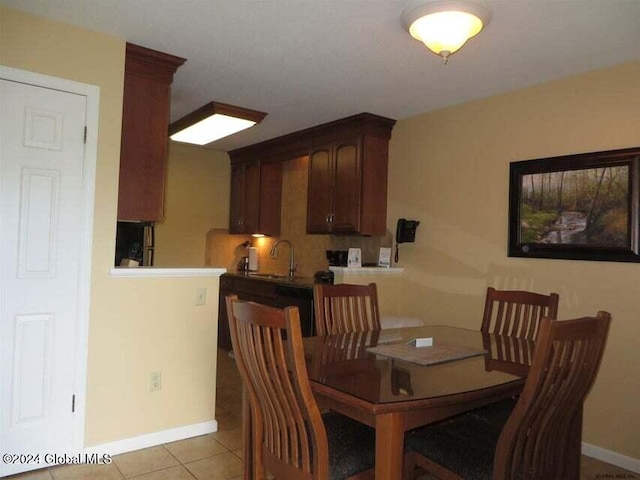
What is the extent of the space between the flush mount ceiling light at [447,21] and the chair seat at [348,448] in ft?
5.65

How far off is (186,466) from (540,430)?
1858 mm

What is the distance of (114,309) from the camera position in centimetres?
270

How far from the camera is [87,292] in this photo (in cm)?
260

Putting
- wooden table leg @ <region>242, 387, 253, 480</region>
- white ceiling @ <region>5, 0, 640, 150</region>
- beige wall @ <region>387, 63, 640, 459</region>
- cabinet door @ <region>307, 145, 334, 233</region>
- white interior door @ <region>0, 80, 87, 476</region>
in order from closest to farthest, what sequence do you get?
1. wooden table leg @ <region>242, 387, 253, 480</region>
2. white ceiling @ <region>5, 0, 640, 150</region>
3. white interior door @ <region>0, 80, 87, 476</region>
4. beige wall @ <region>387, 63, 640, 459</region>
5. cabinet door @ <region>307, 145, 334, 233</region>

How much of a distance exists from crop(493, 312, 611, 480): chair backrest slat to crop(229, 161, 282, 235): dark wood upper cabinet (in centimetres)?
418

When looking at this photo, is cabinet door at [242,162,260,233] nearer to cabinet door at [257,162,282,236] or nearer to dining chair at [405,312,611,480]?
cabinet door at [257,162,282,236]

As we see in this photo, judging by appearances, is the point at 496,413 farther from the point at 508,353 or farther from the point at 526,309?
the point at 526,309

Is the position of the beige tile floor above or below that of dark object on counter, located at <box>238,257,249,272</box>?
below

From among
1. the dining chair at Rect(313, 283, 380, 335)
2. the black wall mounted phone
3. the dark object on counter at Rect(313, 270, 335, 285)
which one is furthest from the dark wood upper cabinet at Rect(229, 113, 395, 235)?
the dining chair at Rect(313, 283, 380, 335)

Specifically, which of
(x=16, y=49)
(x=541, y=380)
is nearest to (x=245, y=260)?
(x=16, y=49)

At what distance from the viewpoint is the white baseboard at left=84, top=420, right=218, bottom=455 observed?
2.66 m

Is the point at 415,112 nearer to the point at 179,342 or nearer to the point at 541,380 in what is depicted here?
the point at 179,342

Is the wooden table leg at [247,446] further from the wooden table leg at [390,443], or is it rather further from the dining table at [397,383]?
the wooden table leg at [390,443]

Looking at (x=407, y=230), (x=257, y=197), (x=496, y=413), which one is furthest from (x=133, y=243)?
(x=496, y=413)
